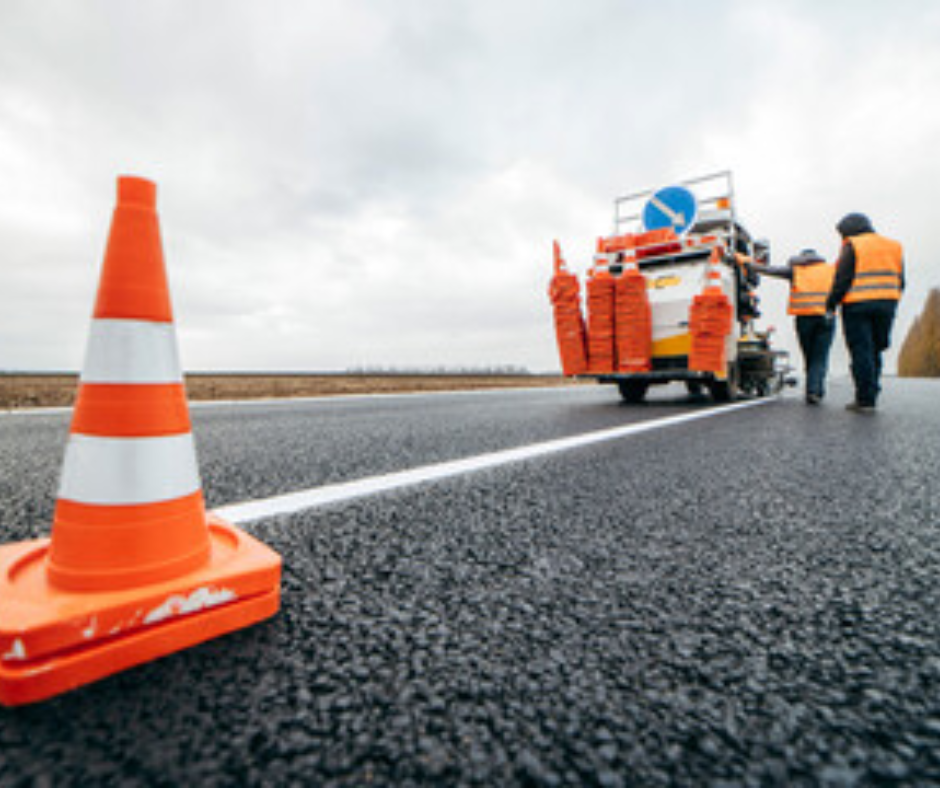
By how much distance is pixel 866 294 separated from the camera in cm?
554

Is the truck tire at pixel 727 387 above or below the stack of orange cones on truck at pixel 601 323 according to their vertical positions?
below

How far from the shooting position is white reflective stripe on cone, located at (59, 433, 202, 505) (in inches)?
39.6

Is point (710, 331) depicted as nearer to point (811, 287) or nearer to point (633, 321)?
point (633, 321)

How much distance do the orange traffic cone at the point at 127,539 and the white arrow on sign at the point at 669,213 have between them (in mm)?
7811

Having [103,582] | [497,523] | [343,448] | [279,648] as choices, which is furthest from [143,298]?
[343,448]

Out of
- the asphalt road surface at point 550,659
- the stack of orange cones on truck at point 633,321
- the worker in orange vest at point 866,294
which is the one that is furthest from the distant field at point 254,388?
the worker in orange vest at point 866,294

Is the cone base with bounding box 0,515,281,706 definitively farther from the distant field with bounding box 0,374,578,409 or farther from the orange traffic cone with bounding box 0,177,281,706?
the distant field with bounding box 0,374,578,409

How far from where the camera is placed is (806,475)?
225cm

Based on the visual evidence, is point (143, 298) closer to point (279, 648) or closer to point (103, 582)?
point (103, 582)

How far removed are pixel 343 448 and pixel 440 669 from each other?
2.34 m

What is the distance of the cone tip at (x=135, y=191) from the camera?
1.16m

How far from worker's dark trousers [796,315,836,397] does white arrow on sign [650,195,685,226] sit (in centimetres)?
220

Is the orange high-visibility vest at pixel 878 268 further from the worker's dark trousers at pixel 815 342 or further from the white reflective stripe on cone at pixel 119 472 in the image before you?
the white reflective stripe on cone at pixel 119 472

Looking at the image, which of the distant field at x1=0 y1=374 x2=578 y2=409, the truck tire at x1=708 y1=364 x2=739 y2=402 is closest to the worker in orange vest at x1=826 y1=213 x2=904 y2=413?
the truck tire at x1=708 y1=364 x2=739 y2=402
